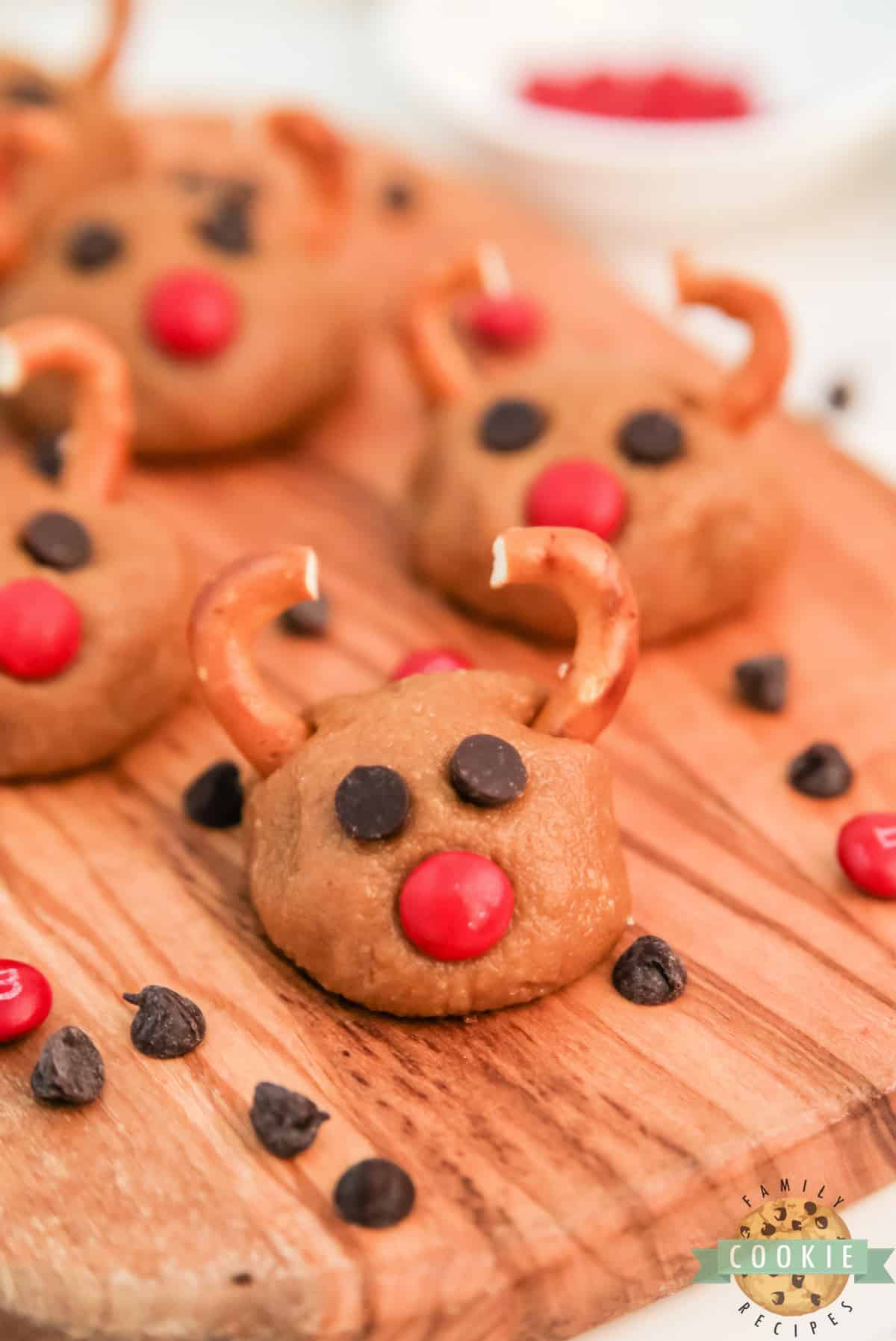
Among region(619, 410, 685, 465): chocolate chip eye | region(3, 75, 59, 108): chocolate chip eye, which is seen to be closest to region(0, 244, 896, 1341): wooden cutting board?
region(619, 410, 685, 465): chocolate chip eye

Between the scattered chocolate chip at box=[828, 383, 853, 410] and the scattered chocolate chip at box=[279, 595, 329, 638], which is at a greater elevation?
the scattered chocolate chip at box=[828, 383, 853, 410]

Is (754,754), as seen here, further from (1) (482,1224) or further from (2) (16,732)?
(2) (16,732)

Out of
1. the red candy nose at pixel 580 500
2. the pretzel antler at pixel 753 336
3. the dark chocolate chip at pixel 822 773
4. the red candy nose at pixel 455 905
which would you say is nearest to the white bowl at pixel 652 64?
the pretzel antler at pixel 753 336

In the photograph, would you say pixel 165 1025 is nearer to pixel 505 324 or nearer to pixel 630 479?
pixel 630 479

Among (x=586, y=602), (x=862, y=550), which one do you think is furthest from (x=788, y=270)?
(x=586, y=602)

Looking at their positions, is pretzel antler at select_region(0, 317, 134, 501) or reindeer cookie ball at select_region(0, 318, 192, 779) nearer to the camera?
reindeer cookie ball at select_region(0, 318, 192, 779)

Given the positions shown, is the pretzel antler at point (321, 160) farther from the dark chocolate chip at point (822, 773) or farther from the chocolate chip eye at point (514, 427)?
the dark chocolate chip at point (822, 773)

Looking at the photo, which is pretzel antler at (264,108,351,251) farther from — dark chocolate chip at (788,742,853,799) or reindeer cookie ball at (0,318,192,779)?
dark chocolate chip at (788,742,853,799)
